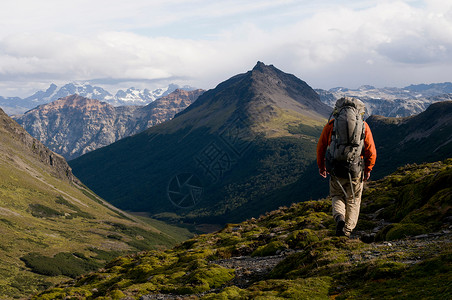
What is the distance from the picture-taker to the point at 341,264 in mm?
18188

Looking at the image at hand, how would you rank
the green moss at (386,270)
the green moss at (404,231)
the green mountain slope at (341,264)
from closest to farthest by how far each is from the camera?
the green mountain slope at (341,264), the green moss at (386,270), the green moss at (404,231)

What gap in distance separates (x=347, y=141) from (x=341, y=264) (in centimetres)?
584

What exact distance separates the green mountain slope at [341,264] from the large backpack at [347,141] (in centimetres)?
432

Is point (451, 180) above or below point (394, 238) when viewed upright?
above

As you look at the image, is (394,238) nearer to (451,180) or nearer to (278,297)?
(451,180)

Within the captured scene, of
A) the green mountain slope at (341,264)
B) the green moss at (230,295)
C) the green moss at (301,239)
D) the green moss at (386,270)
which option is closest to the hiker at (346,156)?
the green mountain slope at (341,264)

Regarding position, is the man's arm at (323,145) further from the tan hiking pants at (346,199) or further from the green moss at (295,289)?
the green moss at (295,289)

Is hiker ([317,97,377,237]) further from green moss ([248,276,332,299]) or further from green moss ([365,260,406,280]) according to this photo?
green moss ([248,276,332,299])

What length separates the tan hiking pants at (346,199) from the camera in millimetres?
19953

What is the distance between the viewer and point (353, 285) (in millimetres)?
15688

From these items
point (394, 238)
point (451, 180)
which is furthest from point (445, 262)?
point (451, 180)

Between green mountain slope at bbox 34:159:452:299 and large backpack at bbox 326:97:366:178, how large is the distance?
432 cm

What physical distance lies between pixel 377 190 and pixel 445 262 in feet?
111

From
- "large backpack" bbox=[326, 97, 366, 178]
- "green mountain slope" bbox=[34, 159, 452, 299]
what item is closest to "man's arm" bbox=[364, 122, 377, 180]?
"large backpack" bbox=[326, 97, 366, 178]
